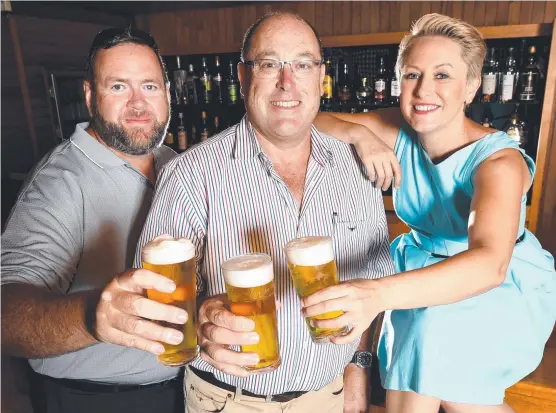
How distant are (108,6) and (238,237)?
4022 mm

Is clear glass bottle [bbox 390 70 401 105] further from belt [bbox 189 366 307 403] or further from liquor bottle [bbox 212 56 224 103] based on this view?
belt [bbox 189 366 307 403]

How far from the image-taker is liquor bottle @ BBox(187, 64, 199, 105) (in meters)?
4.44

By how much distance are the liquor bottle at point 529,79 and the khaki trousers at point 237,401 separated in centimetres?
287

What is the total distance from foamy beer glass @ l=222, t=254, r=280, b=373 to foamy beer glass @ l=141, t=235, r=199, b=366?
0.28ft

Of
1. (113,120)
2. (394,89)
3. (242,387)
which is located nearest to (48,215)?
(113,120)

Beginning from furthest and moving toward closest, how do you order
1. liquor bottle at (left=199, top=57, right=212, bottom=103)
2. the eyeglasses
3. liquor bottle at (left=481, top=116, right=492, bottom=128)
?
liquor bottle at (left=199, top=57, right=212, bottom=103) < liquor bottle at (left=481, top=116, right=492, bottom=128) < the eyeglasses

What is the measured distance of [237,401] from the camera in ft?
4.55

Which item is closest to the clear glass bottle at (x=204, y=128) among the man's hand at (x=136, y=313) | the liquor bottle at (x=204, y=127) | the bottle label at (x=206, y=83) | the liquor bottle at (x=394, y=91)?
the liquor bottle at (x=204, y=127)

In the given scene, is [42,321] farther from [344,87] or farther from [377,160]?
[344,87]

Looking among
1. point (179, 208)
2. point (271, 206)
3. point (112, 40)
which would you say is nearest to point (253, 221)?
point (271, 206)

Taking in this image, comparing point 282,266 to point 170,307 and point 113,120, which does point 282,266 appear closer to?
point 170,307

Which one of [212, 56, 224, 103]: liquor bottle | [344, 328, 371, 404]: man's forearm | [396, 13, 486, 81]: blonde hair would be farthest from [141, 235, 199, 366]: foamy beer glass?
[212, 56, 224, 103]: liquor bottle

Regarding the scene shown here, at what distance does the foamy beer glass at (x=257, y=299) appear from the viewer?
3.17ft

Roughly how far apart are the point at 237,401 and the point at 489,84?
124 inches
